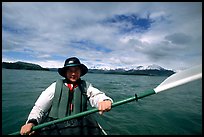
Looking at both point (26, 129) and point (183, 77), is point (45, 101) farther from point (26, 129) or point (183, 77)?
point (183, 77)

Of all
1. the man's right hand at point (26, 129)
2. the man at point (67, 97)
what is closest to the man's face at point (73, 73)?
the man at point (67, 97)

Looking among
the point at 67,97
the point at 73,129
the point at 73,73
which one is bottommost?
the point at 73,129

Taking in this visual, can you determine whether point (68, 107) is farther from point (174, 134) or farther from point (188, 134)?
point (188, 134)

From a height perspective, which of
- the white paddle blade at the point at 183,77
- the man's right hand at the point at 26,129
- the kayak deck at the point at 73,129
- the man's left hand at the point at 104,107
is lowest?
the kayak deck at the point at 73,129

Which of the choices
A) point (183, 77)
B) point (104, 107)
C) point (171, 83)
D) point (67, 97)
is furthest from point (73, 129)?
point (183, 77)

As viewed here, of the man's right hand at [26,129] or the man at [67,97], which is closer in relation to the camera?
the man's right hand at [26,129]

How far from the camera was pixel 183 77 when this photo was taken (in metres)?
3.51

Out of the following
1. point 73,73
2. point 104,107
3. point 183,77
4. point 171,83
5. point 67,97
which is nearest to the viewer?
point 104,107

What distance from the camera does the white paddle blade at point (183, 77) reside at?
3255 millimetres

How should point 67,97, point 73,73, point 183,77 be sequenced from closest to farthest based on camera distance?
point 183,77 < point 67,97 < point 73,73

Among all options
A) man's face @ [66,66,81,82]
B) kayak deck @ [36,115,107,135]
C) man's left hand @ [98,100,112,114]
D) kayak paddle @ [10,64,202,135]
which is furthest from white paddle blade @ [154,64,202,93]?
man's face @ [66,66,81,82]

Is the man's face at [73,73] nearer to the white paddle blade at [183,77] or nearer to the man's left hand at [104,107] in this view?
the man's left hand at [104,107]

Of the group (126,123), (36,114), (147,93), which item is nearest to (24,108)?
(126,123)

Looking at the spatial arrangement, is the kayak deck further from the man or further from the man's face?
the man's face
